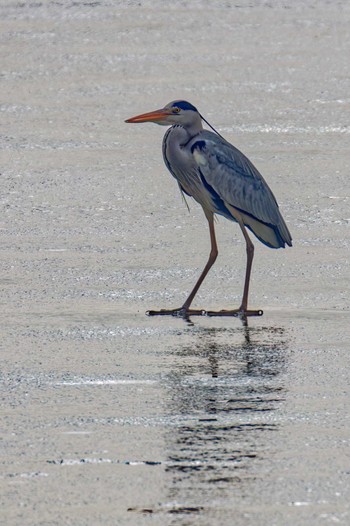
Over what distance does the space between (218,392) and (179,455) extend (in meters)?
0.97

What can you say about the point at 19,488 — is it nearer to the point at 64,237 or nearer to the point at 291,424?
the point at 291,424

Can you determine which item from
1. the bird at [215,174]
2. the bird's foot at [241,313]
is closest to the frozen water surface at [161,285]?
the bird's foot at [241,313]

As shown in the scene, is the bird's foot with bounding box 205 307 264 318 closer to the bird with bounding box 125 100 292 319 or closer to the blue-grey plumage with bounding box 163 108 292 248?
the bird with bounding box 125 100 292 319

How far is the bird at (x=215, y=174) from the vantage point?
9.03 metres

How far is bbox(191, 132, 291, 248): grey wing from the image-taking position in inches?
355

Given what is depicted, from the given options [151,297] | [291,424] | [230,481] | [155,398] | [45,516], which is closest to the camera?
[45,516]

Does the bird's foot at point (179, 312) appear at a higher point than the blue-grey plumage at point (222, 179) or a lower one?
lower

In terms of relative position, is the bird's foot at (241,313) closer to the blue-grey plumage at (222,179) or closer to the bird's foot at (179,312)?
the bird's foot at (179,312)

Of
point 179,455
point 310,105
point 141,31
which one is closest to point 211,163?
point 179,455

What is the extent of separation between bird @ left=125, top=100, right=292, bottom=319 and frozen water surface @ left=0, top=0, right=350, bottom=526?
285 millimetres

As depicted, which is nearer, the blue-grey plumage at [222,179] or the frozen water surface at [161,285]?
the frozen water surface at [161,285]

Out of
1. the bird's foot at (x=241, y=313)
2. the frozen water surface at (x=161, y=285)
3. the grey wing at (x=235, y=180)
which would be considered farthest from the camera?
the grey wing at (x=235, y=180)

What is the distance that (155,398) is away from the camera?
660 cm

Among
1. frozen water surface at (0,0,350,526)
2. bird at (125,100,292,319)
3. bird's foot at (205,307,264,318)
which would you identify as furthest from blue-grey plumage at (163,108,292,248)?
bird's foot at (205,307,264,318)
